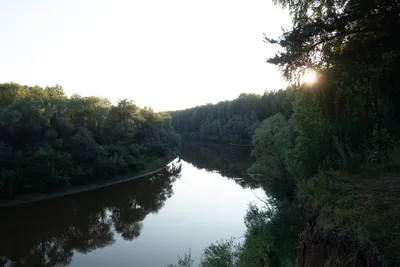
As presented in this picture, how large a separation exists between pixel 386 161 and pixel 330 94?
2562mm

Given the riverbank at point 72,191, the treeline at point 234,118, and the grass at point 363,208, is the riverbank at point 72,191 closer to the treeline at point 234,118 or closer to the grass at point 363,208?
the treeline at point 234,118

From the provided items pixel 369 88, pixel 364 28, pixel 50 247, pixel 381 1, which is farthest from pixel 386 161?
pixel 50 247

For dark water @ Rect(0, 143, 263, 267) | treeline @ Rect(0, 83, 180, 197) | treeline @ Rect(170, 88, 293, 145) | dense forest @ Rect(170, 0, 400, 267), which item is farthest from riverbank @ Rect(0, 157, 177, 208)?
dense forest @ Rect(170, 0, 400, 267)

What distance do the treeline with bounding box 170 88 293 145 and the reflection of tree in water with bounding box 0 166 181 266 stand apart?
24.4 metres

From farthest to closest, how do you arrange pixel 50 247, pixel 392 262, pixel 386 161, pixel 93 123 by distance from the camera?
pixel 93 123, pixel 50 247, pixel 386 161, pixel 392 262

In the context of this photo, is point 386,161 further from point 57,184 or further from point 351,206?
point 57,184

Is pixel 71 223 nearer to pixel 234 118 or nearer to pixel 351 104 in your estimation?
pixel 351 104

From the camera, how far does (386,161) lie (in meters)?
7.86

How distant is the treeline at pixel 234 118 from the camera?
70.7 metres

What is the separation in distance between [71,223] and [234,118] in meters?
64.4

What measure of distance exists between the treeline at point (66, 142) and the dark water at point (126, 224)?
2.49 metres

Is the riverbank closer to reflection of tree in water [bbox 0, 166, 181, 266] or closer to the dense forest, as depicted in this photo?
reflection of tree in water [bbox 0, 166, 181, 266]

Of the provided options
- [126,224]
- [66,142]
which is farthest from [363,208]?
[66,142]

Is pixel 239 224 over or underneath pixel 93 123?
underneath
